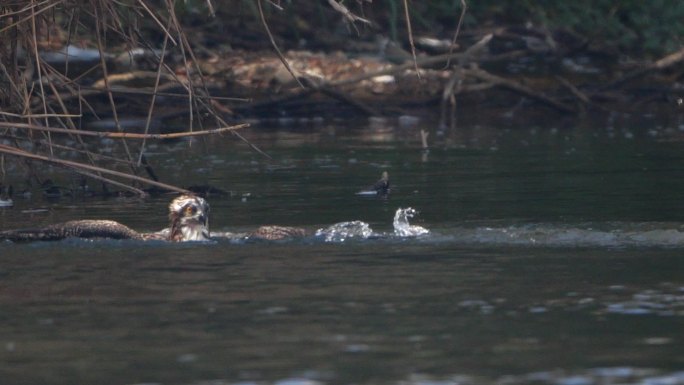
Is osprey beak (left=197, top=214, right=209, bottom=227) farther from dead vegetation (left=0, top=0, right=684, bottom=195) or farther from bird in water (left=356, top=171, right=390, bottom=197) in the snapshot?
dead vegetation (left=0, top=0, right=684, bottom=195)

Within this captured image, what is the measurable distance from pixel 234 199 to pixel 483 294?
5.54 m

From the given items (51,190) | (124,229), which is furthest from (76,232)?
(51,190)

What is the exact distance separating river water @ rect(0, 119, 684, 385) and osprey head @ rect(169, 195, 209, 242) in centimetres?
18

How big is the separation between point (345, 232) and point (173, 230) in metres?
1.16

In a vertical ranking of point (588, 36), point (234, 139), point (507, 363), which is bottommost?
point (507, 363)

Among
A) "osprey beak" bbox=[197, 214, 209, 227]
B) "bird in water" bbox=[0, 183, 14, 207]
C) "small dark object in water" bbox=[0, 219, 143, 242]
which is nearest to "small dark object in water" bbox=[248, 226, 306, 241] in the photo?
"osprey beak" bbox=[197, 214, 209, 227]

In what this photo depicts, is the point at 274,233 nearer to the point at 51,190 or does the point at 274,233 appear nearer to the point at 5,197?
the point at 5,197

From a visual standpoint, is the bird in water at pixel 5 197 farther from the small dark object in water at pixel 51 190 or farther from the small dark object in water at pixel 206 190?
the small dark object in water at pixel 206 190

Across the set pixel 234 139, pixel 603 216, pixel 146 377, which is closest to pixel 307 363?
pixel 146 377

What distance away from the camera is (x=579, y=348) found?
698 centimetres

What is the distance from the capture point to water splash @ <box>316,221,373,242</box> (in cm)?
1052

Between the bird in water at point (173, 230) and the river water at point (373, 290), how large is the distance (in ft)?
0.32

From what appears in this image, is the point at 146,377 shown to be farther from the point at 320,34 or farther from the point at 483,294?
the point at 320,34

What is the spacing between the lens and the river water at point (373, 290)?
265 inches
